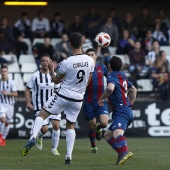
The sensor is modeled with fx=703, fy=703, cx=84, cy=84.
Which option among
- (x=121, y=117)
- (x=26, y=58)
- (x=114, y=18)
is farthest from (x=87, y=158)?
(x=114, y=18)

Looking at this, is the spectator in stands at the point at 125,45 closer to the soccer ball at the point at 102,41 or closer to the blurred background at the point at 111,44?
the blurred background at the point at 111,44

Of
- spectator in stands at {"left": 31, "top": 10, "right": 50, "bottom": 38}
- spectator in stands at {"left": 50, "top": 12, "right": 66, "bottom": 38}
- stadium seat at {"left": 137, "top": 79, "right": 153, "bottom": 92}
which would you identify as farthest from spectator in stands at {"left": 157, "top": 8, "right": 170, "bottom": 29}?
stadium seat at {"left": 137, "top": 79, "right": 153, "bottom": 92}

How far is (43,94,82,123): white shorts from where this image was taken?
12298mm

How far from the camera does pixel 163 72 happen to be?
2214 centimetres

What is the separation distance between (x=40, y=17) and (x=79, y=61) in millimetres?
12958

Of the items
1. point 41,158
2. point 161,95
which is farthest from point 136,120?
point 41,158

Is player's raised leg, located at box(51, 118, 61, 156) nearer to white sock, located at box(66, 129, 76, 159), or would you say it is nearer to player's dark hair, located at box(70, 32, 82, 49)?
white sock, located at box(66, 129, 76, 159)

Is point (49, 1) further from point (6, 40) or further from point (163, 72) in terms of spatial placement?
point (163, 72)

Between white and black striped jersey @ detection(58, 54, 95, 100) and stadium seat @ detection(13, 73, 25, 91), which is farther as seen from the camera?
stadium seat @ detection(13, 73, 25, 91)

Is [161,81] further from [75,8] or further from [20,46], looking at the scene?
[75,8]

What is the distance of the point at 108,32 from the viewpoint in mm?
24609

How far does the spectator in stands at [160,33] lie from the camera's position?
25.1 metres

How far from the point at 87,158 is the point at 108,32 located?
11.2m

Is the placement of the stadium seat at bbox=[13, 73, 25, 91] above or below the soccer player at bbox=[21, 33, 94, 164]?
below
